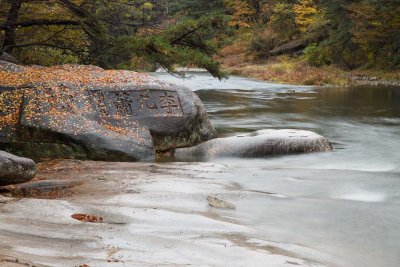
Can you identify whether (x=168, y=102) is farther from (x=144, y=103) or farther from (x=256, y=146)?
(x=256, y=146)

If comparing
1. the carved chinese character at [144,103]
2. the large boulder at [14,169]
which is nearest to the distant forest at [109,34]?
the carved chinese character at [144,103]

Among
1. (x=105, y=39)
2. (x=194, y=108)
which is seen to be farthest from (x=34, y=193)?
(x=105, y=39)

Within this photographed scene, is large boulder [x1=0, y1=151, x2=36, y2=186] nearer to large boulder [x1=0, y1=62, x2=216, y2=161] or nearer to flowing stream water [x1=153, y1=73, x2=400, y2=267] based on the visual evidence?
flowing stream water [x1=153, y1=73, x2=400, y2=267]

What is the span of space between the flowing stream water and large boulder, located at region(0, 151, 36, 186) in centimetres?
239

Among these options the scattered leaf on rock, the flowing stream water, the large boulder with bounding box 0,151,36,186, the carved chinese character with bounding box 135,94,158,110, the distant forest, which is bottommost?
the flowing stream water

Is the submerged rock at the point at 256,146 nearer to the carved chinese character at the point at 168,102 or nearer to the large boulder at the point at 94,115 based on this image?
the large boulder at the point at 94,115

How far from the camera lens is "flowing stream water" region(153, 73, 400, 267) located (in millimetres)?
5188

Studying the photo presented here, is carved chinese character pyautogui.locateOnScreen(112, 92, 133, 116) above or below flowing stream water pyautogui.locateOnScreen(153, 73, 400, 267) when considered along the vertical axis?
above

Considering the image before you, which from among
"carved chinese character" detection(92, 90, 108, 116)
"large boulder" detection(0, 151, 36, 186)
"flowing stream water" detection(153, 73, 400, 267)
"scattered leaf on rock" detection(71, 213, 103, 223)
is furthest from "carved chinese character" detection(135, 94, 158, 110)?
"scattered leaf on rock" detection(71, 213, 103, 223)

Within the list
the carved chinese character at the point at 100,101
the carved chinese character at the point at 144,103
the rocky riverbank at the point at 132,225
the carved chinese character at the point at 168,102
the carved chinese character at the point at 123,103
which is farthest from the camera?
the carved chinese character at the point at 168,102

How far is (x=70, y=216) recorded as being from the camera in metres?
4.95

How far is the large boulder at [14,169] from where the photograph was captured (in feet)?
19.1

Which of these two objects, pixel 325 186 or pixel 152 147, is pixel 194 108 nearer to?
pixel 152 147

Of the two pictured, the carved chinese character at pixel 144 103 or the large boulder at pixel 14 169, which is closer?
the large boulder at pixel 14 169
